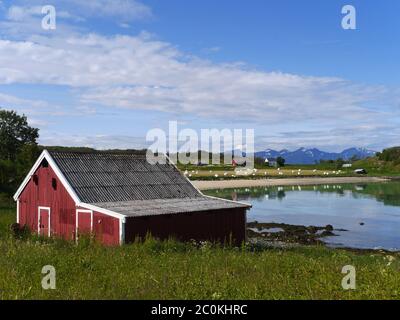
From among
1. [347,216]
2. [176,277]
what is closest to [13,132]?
[347,216]

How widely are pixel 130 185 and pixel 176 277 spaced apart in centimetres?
1612

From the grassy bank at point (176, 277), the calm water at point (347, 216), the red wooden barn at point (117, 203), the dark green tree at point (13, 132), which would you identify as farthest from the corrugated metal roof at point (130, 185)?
the dark green tree at point (13, 132)

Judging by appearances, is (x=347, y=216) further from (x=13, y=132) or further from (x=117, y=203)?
(x=13, y=132)

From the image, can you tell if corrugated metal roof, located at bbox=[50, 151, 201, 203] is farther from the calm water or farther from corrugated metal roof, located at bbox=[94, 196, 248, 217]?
the calm water

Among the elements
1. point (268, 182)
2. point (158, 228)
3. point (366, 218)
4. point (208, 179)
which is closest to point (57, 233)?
point (158, 228)

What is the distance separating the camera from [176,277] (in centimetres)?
861

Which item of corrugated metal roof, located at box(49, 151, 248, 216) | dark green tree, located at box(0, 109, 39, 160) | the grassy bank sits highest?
dark green tree, located at box(0, 109, 39, 160)

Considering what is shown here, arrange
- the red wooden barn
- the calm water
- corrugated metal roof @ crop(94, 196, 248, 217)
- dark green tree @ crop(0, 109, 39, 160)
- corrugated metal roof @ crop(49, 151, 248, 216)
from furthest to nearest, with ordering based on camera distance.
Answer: dark green tree @ crop(0, 109, 39, 160), the calm water, corrugated metal roof @ crop(49, 151, 248, 216), corrugated metal roof @ crop(94, 196, 248, 217), the red wooden barn

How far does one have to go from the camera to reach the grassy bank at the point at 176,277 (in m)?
7.30

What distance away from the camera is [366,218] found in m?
50.0

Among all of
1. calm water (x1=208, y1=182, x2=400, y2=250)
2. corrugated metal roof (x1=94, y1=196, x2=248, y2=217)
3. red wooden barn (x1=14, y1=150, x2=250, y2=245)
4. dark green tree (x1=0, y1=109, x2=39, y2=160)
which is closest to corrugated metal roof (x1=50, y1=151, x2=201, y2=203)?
red wooden barn (x1=14, y1=150, x2=250, y2=245)

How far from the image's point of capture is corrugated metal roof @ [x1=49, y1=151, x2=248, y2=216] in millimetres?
22156

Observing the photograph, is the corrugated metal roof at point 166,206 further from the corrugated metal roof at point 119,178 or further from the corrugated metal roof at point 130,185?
the corrugated metal roof at point 119,178
